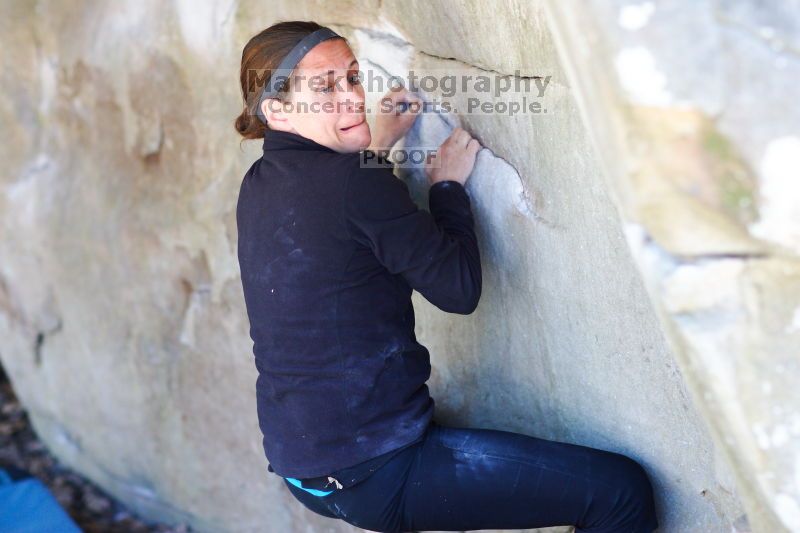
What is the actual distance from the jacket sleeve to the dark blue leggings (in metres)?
0.26

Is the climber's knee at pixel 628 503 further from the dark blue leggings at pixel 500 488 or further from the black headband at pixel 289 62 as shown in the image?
the black headband at pixel 289 62

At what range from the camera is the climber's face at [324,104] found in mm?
1673

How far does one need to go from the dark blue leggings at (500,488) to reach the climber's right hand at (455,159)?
1.60 ft

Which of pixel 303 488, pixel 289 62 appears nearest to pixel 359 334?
pixel 303 488

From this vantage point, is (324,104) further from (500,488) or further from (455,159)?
(500,488)

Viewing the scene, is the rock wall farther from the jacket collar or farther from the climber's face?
the jacket collar

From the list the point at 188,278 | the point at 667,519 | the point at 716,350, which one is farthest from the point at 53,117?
the point at 716,350

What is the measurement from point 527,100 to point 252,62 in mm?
500

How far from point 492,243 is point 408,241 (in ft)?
1.07

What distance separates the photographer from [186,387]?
290 centimetres

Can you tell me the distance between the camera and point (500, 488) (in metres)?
1.63

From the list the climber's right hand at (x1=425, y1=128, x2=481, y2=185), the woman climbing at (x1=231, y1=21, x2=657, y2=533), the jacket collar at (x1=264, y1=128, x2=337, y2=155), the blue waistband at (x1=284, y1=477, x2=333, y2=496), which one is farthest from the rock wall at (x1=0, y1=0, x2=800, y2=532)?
the blue waistband at (x1=284, y1=477, x2=333, y2=496)

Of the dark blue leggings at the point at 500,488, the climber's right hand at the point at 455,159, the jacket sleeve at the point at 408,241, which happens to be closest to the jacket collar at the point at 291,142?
the jacket sleeve at the point at 408,241

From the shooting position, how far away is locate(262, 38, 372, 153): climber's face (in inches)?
65.9
